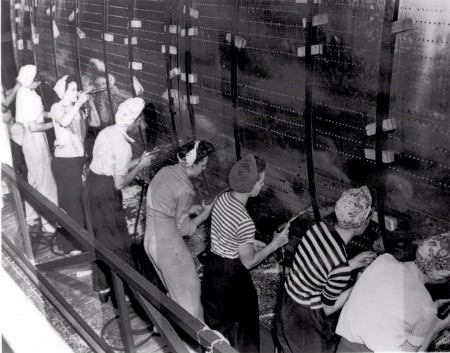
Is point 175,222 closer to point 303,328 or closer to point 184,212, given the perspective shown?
point 184,212

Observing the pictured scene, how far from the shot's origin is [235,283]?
3.61 meters

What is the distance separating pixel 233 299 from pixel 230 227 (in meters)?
0.58

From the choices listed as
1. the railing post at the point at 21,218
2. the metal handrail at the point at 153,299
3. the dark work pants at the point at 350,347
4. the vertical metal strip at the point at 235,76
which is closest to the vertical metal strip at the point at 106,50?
the railing post at the point at 21,218

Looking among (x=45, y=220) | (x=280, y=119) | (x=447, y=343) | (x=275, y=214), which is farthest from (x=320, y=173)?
(x=45, y=220)

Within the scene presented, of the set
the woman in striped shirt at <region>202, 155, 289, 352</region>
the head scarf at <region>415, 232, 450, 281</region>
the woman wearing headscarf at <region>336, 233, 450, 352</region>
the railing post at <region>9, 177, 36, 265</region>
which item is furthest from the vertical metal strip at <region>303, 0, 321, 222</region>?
the railing post at <region>9, 177, 36, 265</region>

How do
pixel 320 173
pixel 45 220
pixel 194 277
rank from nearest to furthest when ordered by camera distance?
pixel 320 173 < pixel 194 277 < pixel 45 220

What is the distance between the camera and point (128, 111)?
4.33 metres

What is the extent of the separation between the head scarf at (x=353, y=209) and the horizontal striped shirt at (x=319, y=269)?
126mm

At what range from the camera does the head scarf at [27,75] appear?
577 cm

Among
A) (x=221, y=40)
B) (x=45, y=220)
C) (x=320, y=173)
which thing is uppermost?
(x=221, y=40)

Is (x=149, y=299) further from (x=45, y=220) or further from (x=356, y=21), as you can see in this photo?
(x=45, y=220)

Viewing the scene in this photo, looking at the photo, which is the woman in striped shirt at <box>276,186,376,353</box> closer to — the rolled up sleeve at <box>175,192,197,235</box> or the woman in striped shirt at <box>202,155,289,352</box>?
the woman in striped shirt at <box>202,155,289,352</box>

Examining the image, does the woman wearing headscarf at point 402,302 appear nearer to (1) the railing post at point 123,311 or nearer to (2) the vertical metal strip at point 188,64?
(1) the railing post at point 123,311

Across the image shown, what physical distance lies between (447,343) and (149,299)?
6.38ft
